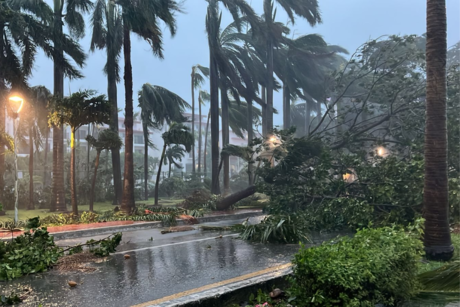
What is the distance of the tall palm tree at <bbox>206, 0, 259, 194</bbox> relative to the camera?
25609mm

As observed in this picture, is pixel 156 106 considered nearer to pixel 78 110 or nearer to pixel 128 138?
pixel 128 138

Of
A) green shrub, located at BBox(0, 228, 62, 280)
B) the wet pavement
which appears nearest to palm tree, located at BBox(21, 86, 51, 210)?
green shrub, located at BBox(0, 228, 62, 280)

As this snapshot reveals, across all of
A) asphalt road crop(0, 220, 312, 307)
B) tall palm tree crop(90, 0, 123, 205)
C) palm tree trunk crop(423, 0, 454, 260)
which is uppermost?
tall palm tree crop(90, 0, 123, 205)

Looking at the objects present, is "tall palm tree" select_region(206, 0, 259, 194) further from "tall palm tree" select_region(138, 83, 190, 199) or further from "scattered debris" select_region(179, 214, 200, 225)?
"scattered debris" select_region(179, 214, 200, 225)

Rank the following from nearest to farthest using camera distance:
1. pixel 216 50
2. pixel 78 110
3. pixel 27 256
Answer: pixel 27 256 → pixel 78 110 → pixel 216 50

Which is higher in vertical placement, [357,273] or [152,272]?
[357,273]

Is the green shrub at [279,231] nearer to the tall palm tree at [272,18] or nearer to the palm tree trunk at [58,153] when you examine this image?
the palm tree trunk at [58,153]

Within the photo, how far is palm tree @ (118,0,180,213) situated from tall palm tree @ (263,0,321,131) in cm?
1389

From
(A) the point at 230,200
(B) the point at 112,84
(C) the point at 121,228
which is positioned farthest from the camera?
(B) the point at 112,84

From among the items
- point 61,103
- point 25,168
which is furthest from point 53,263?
point 25,168

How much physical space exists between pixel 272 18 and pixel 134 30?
677 inches

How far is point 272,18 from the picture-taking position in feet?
98.5

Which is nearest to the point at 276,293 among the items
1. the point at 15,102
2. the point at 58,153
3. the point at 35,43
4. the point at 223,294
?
the point at 223,294

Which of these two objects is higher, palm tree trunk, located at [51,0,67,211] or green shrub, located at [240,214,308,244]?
palm tree trunk, located at [51,0,67,211]
